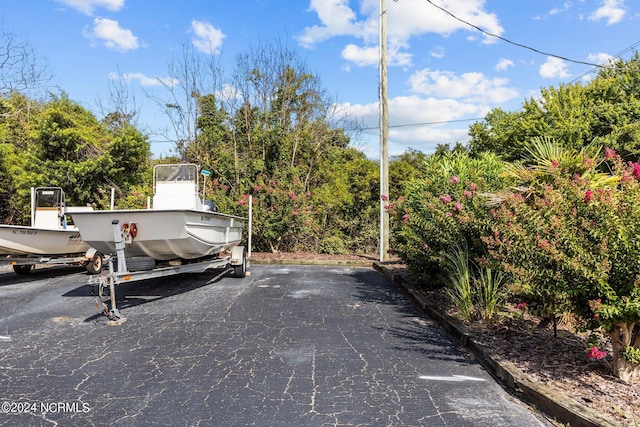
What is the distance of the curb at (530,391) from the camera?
3.19 m

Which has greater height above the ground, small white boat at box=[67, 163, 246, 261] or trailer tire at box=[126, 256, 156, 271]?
small white boat at box=[67, 163, 246, 261]

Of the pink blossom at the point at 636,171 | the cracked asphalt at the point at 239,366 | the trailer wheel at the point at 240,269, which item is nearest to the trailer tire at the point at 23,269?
the cracked asphalt at the point at 239,366

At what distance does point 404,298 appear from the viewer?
8.52 metres

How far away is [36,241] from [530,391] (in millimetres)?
9710

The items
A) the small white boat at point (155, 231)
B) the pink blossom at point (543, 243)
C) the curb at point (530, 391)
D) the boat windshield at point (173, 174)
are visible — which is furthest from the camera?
the boat windshield at point (173, 174)

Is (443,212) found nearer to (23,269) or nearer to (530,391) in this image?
(530,391)

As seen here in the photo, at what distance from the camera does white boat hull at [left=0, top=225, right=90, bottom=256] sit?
8.95 m

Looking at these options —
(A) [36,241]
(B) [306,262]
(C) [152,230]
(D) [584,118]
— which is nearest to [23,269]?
(A) [36,241]

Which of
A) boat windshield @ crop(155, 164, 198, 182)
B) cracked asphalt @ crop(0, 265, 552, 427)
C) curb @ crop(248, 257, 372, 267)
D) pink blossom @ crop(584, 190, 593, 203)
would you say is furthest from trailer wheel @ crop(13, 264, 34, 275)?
pink blossom @ crop(584, 190, 593, 203)

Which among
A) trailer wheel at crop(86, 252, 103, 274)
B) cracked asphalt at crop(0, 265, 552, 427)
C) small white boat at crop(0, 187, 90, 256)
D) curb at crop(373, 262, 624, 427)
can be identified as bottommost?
cracked asphalt at crop(0, 265, 552, 427)

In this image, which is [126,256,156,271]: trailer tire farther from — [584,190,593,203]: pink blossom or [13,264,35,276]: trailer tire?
[584,190,593,203]: pink blossom

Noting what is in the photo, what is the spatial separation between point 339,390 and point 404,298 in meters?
4.83

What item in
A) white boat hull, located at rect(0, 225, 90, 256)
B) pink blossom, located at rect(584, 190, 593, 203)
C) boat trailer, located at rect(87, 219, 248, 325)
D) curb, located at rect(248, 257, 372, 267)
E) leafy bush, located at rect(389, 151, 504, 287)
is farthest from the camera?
curb, located at rect(248, 257, 372, 267)

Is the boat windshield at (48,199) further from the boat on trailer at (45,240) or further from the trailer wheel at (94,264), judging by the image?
the trailer wheel at (94,264)
